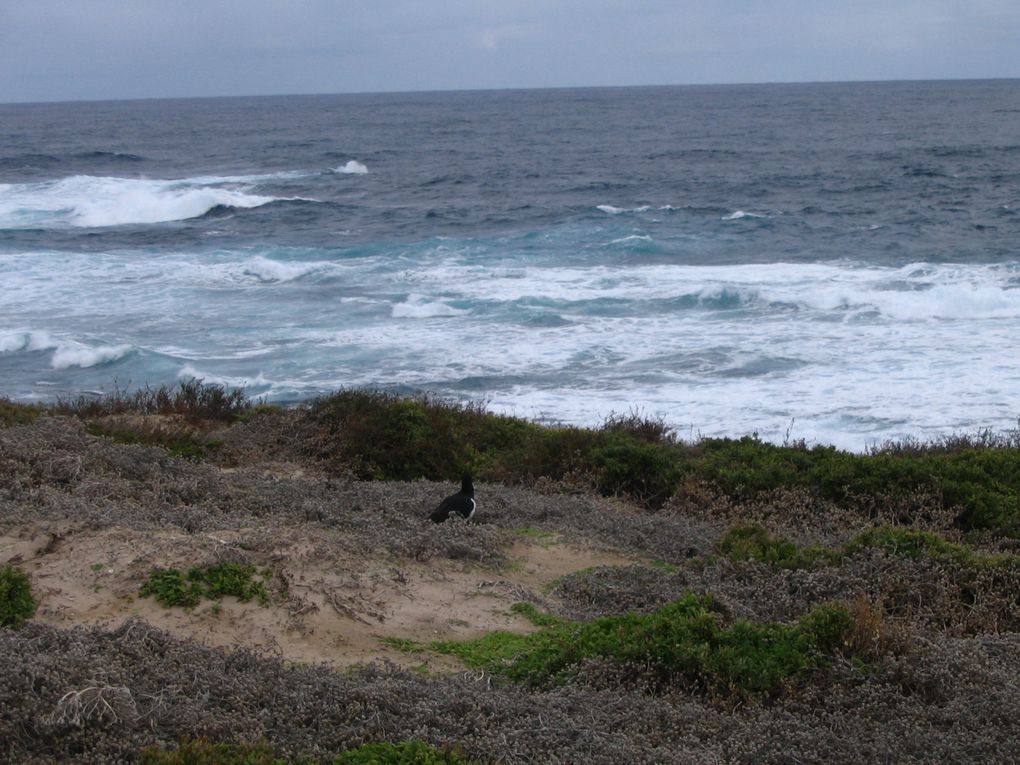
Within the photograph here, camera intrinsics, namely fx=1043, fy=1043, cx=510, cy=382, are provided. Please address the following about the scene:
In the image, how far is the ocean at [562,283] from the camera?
18047mm

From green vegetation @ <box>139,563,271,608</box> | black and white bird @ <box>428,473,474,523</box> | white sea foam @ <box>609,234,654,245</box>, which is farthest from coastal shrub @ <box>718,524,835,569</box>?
white sea foam @ <box>609,234,654,245</box>

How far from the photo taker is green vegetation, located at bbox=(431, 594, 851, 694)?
5.45m

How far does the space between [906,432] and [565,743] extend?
11765 millimetres

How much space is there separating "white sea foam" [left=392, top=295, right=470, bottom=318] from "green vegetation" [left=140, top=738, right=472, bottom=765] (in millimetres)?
20550

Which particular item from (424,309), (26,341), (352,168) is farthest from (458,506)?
(352,168)

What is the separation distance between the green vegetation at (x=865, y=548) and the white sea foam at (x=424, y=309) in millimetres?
17731

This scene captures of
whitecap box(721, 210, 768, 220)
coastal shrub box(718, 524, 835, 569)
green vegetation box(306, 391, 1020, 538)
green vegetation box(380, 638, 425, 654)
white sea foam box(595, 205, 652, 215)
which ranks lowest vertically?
green vegetation box(306, 391, 1020, 538)

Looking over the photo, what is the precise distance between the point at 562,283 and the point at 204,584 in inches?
874

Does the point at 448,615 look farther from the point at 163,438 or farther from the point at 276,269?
the point at 276,269

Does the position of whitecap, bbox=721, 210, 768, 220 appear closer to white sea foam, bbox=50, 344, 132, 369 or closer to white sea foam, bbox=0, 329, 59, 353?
white sea foam, bbox=50, 344, 132, 369

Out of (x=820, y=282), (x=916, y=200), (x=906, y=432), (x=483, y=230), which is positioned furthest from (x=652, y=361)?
(x=916, y=200)

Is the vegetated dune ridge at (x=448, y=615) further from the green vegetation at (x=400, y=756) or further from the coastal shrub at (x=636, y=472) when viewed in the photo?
the coastal shrub at (x=636, y=472)

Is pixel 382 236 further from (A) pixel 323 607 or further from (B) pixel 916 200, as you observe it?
(A) pixel 323 607

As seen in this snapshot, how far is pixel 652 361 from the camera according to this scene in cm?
1981
